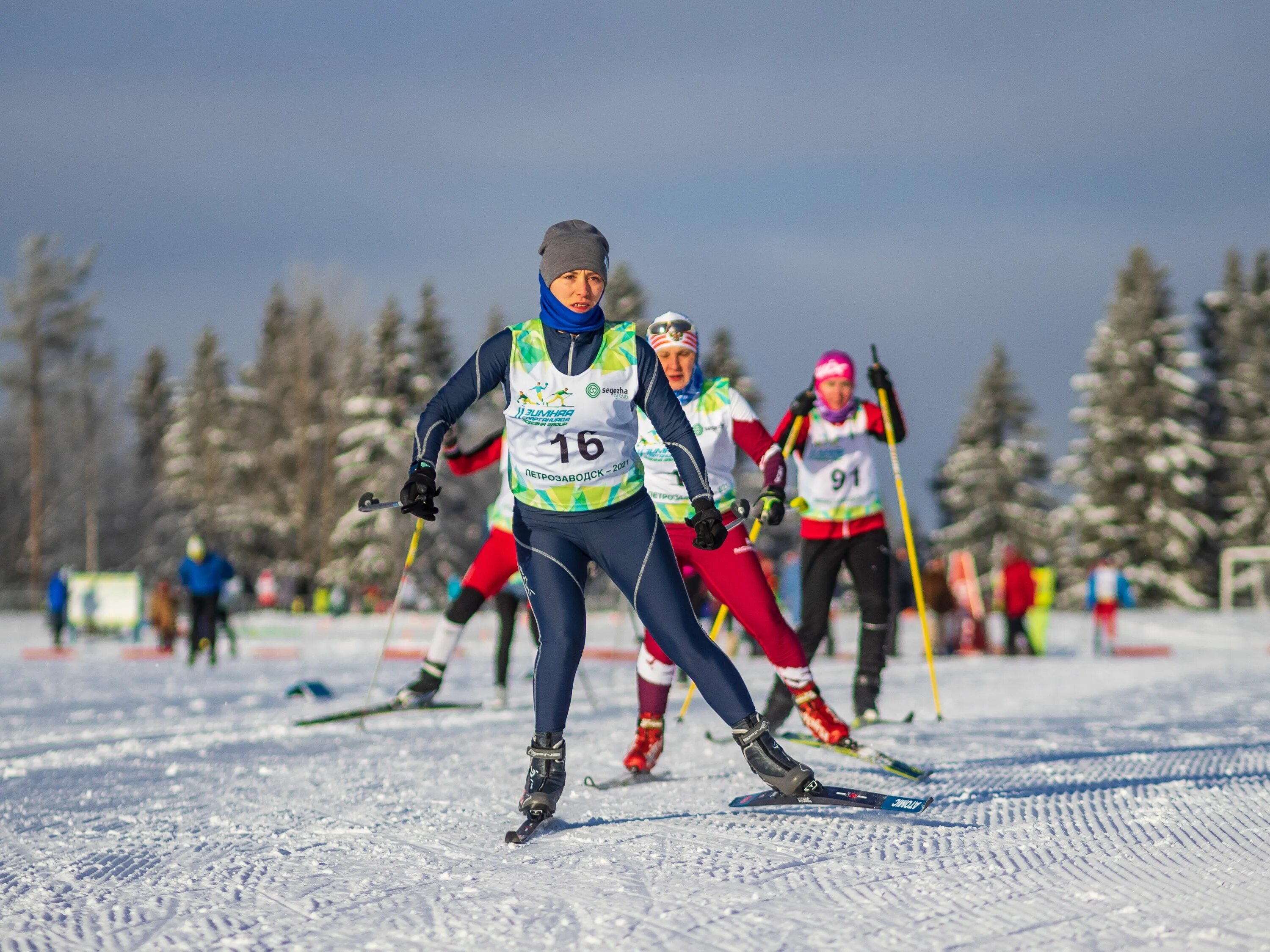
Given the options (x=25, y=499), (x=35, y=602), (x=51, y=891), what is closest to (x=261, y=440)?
(x=25, y=499)

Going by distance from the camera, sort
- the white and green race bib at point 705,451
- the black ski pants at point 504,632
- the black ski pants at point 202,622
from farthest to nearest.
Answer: the black ski pants at point 202,622
the black ski pants at point 504,632
the white and green race bib at point 705,451

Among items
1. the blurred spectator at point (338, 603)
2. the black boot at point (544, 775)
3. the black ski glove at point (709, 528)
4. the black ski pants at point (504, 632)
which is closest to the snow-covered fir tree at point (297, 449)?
the blurred spectator at point (338, 603)

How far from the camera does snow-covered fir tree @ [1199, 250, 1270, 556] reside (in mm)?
40531

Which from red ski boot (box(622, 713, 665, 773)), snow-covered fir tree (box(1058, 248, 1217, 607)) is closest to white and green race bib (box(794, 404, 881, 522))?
red ski boot (box(622, 713, 665, 773))

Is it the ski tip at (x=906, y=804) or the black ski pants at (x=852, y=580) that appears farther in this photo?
the black ski pants at (x=852, y=580)

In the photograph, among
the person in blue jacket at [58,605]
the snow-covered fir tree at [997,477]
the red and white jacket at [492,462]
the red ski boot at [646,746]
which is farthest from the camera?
the snow-covered fir tree at [997,477]

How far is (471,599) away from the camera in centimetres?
666

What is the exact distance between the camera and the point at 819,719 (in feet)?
15.7

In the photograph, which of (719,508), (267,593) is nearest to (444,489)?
(267,593)

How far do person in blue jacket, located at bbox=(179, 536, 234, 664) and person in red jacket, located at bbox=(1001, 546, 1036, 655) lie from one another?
11.1 meters

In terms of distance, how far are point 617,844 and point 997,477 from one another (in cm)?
4664

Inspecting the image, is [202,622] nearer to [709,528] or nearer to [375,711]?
[375,711]

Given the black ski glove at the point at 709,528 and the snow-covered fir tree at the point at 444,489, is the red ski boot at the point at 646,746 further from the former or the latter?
the snow-covered fir tree at the point at 444,489

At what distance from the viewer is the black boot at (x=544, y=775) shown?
372 cm
